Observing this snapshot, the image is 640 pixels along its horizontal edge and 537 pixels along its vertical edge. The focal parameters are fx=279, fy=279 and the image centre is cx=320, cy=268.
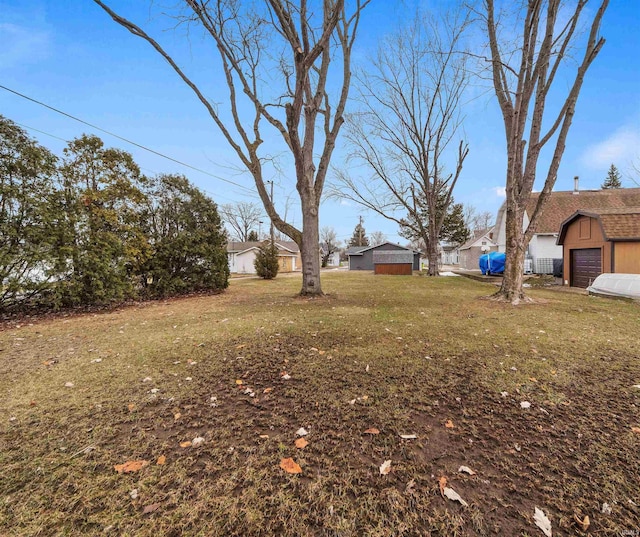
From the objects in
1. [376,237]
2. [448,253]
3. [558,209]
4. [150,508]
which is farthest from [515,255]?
[376,237]

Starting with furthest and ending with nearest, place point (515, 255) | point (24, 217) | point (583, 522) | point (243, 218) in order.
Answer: point (243, 218) → point (515, 255) → point (24, 217) → point (583, 522)

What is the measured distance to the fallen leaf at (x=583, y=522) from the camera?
1298 mm

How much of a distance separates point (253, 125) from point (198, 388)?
8678 mm

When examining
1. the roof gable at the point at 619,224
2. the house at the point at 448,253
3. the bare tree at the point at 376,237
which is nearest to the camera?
the roof gable at the point at 619,224

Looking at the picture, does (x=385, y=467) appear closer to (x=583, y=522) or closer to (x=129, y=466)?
(x=583, y=522)

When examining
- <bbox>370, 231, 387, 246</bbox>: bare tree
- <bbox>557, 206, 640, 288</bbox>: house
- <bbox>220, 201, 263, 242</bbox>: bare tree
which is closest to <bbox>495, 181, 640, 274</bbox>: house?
<bbox>557, 206, 640, 288</bbox>: house

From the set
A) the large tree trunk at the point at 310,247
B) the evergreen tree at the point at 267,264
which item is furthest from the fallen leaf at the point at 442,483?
the evergreen tree at the point at 267,264

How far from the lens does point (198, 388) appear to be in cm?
274

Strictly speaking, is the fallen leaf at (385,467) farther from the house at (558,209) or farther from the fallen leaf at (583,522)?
the house at (558,209)

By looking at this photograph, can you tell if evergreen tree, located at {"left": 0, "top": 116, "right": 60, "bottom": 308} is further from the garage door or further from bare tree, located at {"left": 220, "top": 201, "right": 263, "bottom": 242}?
bare tree, located at {"left": 220, "top": 201, "right": 263, "bottom": 242}

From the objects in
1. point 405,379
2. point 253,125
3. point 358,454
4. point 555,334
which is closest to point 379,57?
point 253,125

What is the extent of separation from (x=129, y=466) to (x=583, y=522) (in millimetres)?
2441

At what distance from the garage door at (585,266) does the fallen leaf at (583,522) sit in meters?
12.8

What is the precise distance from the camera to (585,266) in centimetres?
1122
